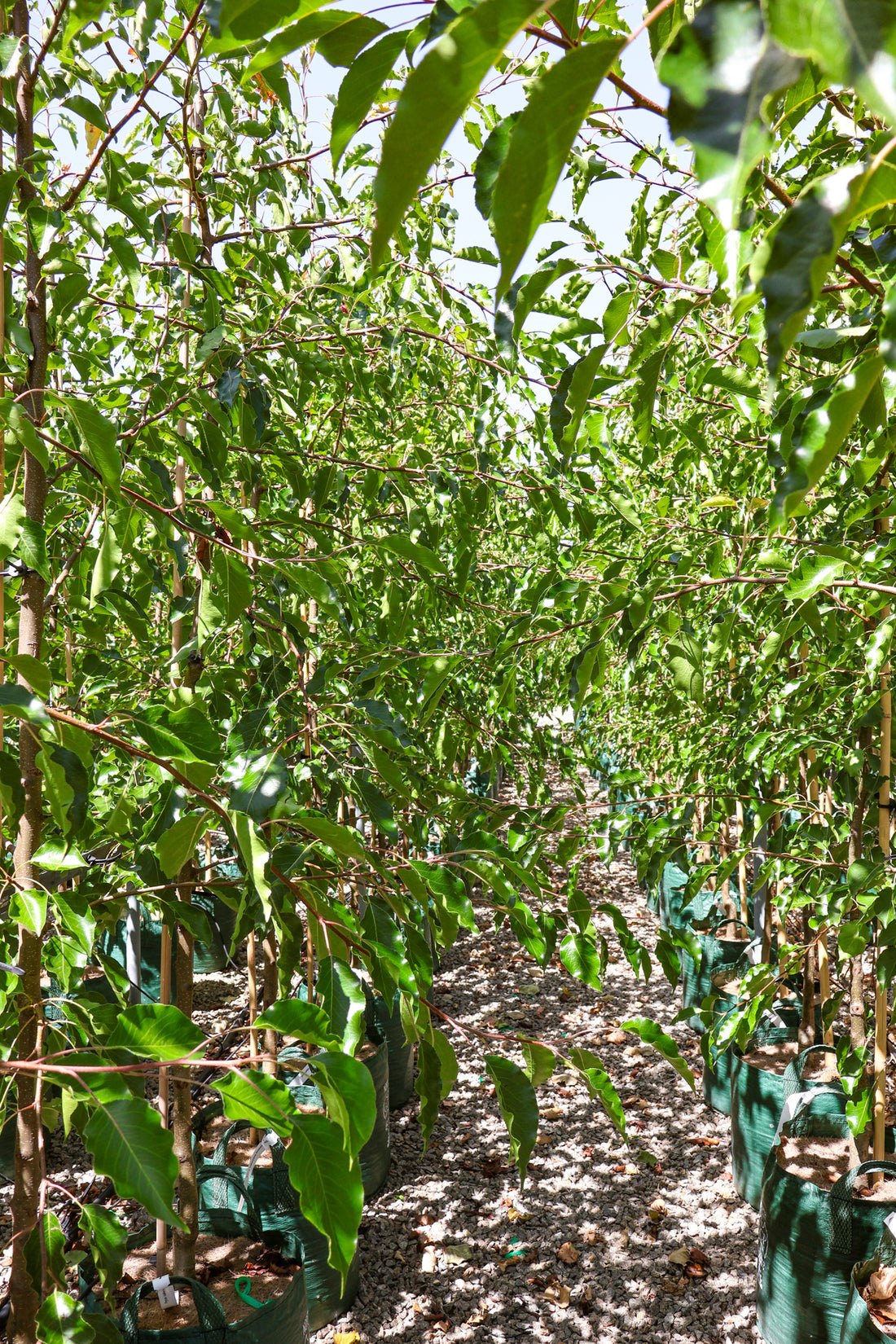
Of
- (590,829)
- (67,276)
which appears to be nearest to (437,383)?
(590,829)

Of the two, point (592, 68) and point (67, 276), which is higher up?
point (67, 276)

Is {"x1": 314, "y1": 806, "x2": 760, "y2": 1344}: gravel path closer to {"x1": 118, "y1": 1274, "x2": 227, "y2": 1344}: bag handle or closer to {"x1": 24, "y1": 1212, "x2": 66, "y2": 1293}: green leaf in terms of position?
{"x1": 118, "y1": 1274, "x2": 227, "y2": 1344}: bag handle

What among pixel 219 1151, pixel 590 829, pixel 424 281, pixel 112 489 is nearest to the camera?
pixel 112 489

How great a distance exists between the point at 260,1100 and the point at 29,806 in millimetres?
706

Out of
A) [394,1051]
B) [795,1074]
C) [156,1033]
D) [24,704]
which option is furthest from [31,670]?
[394,1051]

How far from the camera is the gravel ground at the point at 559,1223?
7.25ft

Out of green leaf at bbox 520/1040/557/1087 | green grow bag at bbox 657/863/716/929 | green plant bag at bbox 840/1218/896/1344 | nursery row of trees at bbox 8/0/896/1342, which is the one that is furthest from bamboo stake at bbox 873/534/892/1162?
green grow bag at bbox 657/863/716/929

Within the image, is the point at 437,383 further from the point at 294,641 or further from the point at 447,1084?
the point at 447,1084

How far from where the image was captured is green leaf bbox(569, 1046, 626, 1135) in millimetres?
854

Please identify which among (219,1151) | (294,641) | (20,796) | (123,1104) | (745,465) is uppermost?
Result: (745,465)

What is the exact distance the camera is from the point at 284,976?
41.5 inches

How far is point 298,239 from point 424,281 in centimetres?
40

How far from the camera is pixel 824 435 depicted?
39 centimetres

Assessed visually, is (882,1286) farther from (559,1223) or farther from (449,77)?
(449,77)
